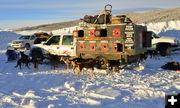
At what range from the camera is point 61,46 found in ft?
48.1

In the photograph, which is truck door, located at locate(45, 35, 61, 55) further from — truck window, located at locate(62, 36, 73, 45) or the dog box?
the dog box

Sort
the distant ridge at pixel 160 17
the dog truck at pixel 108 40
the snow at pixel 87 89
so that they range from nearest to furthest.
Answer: the snow at pixel 87 89, the dog truck at pixel 108 40, the distant ridge at pixel 160 17

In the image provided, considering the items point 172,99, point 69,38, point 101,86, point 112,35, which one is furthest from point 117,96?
point 69,38

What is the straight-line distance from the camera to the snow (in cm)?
761

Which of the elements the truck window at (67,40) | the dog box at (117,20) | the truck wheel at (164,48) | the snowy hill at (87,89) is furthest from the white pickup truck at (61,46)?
the truck wheel at (164,48)

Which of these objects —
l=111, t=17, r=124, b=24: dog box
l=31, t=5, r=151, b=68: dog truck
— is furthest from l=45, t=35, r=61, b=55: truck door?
l=111, t=17, r=124, b=24: dog box

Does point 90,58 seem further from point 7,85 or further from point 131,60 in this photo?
point 7,85

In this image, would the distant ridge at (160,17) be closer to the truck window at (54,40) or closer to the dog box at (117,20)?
the truck window at (54,40)

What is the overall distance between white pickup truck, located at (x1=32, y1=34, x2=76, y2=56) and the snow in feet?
5.39

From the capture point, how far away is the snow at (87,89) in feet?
25.0

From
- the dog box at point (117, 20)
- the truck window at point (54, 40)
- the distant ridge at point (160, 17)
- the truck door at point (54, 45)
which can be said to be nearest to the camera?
the dog box at point (117, 20)

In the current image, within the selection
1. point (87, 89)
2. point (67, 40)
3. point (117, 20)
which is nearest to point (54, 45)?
point (67, 40)

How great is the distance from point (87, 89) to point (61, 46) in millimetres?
5795

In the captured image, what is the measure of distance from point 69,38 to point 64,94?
20.6 feet
